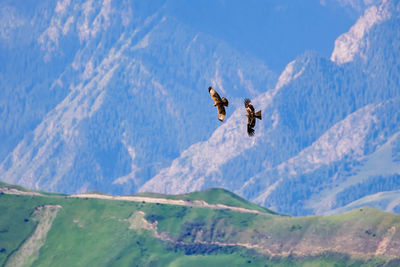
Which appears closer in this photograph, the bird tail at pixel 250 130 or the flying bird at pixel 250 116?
the flying bird at pixel 250 116

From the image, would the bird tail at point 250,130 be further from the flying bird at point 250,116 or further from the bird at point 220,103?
the bird at point 220,103

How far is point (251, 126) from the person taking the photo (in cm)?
17875

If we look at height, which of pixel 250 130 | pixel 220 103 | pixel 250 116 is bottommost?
Answer: pixel 250 130

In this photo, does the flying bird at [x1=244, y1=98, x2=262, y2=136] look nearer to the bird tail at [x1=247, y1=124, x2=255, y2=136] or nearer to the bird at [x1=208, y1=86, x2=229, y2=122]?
the bird tail at [x1=247, y1=124, x2=255, y2=136]

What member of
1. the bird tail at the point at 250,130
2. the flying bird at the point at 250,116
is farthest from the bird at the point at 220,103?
the bird tail at the point at 250,130

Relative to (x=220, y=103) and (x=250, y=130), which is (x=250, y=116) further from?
(x=220, y=103)

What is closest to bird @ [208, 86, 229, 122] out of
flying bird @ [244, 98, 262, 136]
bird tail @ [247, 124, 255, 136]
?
flying bird @ [244, 98, 262, 136]

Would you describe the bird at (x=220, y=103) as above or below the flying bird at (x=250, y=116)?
above

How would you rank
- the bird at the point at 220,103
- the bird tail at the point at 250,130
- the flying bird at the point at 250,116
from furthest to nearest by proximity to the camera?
the bird at the point at 220,103, the bird tail at the point at 250,130, the flying bird at the point at 250,116

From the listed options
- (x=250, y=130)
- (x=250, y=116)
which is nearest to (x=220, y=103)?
(x=250, y=116)

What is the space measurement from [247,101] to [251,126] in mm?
4338

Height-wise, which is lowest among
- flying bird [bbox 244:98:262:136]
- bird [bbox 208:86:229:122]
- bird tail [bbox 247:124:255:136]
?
bird tail [bbox 247:124:255:136]

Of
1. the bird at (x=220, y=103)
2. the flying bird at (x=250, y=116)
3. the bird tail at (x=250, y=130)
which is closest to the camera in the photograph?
the flying bird at (x=250, y=116)

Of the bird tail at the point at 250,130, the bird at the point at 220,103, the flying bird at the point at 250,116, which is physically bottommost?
the bird tail at the point at 250,130
